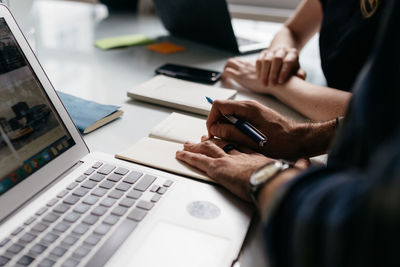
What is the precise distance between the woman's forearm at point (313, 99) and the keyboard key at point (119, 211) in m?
0.57

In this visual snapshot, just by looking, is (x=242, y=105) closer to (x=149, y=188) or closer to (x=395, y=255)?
(x=149, y=188)

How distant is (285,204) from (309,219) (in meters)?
0.03

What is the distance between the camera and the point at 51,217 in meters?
0.51

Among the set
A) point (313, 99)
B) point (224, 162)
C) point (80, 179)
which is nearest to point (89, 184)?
point (80, 179)

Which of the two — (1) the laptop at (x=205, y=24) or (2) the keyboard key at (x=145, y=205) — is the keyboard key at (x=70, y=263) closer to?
(2) the keyboard key at (x=145, y=205)

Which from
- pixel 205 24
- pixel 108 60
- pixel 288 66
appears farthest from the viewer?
pixel 205 24

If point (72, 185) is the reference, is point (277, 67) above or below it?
below

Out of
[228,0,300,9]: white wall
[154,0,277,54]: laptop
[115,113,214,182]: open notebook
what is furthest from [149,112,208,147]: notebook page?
[228,0,300,9]: white wall

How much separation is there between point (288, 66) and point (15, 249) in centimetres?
84

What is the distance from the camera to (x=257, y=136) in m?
0.73

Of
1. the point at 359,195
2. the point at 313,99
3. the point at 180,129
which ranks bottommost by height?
the point at 313,99

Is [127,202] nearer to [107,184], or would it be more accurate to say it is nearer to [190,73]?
[107,184]

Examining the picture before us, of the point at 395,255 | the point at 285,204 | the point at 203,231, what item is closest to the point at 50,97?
the point at 203,231

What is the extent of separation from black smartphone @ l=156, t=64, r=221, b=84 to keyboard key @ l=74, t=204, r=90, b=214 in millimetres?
645
